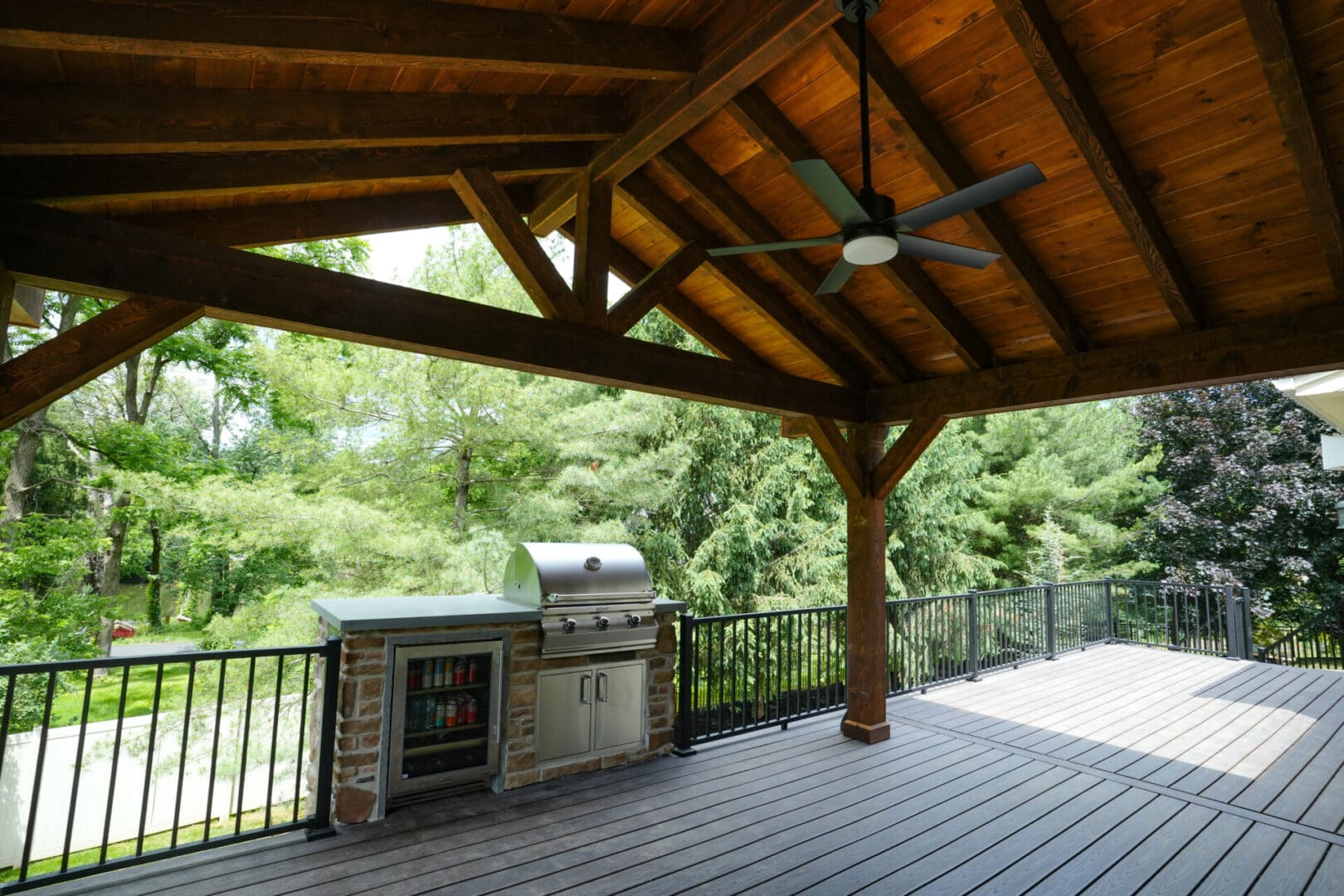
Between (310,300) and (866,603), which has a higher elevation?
(310,300)

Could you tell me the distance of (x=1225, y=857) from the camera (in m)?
3.41

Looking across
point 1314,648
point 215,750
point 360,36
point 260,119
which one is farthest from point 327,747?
point 1314,648

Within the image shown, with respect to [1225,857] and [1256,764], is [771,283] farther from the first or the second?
[1256,764]

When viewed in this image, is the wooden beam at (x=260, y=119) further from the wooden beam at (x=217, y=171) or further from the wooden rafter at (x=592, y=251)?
the wooden rafter at (x=592, y=251)

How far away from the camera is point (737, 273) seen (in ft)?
15.1

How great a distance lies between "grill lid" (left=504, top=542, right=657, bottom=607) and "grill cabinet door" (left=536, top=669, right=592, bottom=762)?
477 mm

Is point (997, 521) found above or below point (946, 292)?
below

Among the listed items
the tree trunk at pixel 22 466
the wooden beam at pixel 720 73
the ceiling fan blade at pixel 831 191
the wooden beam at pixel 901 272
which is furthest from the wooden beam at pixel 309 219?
the tree trunk at pixel 22 466

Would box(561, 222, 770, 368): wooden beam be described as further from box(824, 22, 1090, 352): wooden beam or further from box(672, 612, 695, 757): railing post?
box(672, 612, 695, 757): railing post

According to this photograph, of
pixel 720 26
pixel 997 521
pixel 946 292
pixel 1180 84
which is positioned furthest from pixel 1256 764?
pixel 997 521

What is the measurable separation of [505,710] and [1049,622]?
6991 millimetres

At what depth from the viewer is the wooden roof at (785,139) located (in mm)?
2383

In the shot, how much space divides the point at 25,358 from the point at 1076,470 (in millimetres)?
16155

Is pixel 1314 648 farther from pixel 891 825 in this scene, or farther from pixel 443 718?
pixel 443 718
